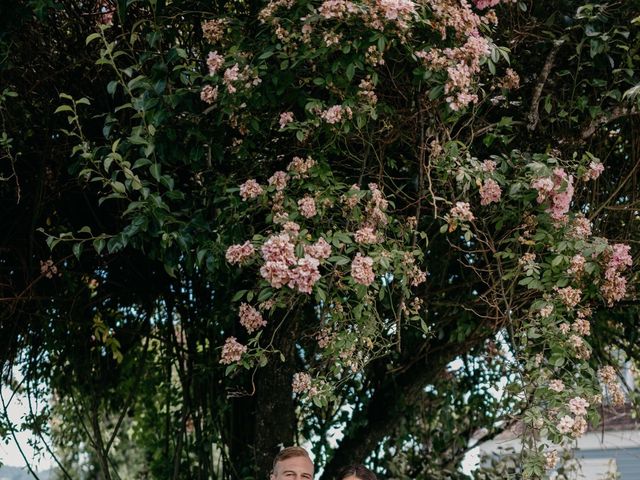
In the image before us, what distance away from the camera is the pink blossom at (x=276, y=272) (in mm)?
3779

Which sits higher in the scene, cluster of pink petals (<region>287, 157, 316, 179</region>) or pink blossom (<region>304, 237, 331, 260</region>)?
cluster of pink petals (<region>287, 157, 316, 179</region>)

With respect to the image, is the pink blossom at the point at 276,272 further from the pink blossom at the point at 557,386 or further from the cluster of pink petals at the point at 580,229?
the cluster of pink petals at the point at 580,229

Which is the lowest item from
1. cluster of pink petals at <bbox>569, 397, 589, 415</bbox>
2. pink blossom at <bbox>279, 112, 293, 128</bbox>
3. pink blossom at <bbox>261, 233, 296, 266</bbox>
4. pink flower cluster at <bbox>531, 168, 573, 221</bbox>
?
cluster of pink petals at <bbox>569, 397, 589, 415</bbox>

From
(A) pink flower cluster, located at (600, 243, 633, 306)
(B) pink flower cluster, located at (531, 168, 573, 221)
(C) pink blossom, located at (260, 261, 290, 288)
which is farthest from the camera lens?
(A) pink flower cluster, located at (600, 243, 633, 306)

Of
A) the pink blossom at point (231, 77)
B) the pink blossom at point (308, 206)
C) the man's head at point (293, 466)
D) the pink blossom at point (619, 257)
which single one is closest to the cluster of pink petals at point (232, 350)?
the man's head at point (293, 466)

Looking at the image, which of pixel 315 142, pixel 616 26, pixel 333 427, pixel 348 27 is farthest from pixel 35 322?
pixel 616 26

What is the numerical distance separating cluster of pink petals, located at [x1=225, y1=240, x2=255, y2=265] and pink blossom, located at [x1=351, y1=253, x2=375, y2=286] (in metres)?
0.42

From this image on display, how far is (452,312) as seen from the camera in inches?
229

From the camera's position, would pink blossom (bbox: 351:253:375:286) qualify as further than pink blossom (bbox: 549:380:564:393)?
No

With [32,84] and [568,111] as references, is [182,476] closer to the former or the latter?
[32,84]

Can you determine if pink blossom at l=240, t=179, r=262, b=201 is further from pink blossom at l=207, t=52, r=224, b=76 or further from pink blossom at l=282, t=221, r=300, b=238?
pink blossom at l=207, t=52, r=224, b=76

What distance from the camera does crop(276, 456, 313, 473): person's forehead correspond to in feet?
14.3

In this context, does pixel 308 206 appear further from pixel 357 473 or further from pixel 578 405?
pixel 578 405

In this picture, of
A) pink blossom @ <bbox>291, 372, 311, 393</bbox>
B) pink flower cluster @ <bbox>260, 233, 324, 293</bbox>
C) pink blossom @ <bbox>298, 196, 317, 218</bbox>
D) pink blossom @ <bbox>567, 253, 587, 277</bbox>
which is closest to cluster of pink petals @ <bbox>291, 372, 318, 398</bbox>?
pink blossom @ <bbox>291, 372, 311, 393</bbox>
